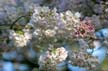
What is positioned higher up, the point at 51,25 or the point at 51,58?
the point at 51,25

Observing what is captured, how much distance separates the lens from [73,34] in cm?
133

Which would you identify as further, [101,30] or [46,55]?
[101,30]

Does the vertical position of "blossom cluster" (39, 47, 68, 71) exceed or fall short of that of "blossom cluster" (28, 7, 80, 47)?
it falls short

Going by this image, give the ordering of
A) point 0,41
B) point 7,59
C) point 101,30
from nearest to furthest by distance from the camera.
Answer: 1. point 0,41
2. point 101,30
3. point 7,59

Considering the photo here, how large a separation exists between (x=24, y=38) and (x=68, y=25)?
164 millimetres

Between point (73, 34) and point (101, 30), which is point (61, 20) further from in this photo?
point (101, 30)

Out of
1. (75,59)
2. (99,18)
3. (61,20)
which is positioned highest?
(99,18)

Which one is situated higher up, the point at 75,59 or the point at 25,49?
the point at 25,49

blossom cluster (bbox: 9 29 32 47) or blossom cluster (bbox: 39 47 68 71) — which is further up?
blossom cluster (bbox: 9 29 32 47)

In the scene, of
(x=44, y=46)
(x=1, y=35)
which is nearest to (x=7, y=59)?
(x=1, y=35)

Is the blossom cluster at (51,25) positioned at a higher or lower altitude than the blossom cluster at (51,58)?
higher

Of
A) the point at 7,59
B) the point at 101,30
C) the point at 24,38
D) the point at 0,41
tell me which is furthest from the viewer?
the point at 7,59

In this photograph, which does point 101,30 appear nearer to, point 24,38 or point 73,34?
point 73,34

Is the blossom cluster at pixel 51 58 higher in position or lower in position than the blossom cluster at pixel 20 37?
lower
